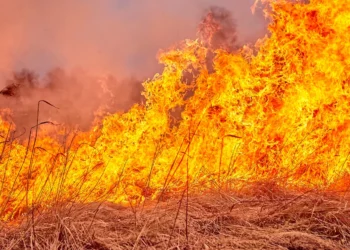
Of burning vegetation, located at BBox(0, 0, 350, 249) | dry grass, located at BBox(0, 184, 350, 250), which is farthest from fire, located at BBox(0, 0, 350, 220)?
dry grass, located at BBox(0, 184, 350, 250)

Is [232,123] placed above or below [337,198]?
above

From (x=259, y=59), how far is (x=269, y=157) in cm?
242

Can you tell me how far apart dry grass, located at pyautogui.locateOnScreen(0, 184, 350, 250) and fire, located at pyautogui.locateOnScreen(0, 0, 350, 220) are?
4.57 m

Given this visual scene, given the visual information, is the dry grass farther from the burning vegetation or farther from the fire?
the fire

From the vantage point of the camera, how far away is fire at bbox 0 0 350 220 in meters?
8.93

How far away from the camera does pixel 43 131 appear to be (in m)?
13.7

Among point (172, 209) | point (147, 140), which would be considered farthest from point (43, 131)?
point (172, 209)

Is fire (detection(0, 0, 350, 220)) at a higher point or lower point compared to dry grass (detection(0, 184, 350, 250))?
higher

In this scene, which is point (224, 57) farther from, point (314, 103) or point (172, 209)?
point (172, 209)

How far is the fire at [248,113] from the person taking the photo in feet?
29.3

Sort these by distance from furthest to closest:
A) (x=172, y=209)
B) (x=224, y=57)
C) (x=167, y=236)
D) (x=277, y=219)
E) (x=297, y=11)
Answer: (x=224, y=57) < (x=297, y=11) < (x=172, y=209) < (x=277, y=219) < (x=167, y=236)

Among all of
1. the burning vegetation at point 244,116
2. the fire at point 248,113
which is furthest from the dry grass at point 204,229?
the fire at point 248,113

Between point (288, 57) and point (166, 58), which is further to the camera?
point (166, 58)

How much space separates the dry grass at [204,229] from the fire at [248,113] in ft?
15.0
